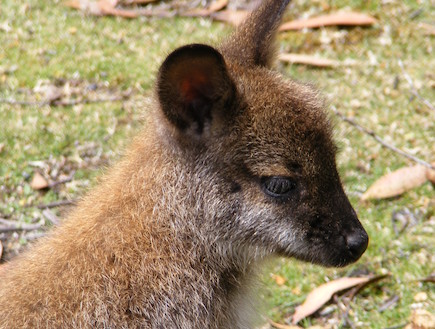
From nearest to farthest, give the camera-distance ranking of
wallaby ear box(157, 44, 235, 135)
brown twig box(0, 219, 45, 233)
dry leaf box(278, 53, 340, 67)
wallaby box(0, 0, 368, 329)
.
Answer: wallaby ear box(157, 44, 235, 135), wallaby box(0, 0, 368, 329), brown twig box(0, 219, 45, 233), dry leaf box(278, 53, 340, 67)

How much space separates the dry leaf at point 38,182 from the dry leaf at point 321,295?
2017 mm

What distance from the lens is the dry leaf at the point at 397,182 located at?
5.42m

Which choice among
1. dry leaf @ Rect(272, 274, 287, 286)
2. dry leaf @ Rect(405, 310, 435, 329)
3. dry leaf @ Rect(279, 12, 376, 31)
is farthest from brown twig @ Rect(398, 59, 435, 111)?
dry leaf @ Rect(405, 310, 435, 329)

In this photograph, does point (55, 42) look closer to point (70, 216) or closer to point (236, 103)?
point (70, 216)

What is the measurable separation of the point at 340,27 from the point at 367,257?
9.05ft

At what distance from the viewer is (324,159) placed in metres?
3.75

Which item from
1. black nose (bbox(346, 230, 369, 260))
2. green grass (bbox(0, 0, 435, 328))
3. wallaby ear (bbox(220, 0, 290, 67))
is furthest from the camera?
green grass (bbox(0, 0, 435, 328))

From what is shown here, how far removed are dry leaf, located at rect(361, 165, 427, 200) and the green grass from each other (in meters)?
0.06

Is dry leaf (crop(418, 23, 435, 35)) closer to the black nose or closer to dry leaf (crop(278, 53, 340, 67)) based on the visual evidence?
dry leaf (crop(278, 53, 340, 67))

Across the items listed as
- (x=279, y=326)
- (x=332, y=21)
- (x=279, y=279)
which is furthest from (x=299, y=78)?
(x=279, y=326)

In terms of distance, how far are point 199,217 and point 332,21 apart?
12.4 feet

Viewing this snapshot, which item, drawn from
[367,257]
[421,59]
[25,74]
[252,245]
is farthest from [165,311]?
[421,59]

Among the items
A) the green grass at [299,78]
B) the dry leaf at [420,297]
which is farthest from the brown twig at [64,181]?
the dry leaf at [420,297]

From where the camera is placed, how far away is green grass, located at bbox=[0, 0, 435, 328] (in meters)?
4.98
